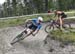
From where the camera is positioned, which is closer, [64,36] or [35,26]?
[64,36]

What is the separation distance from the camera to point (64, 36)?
16.8 metres

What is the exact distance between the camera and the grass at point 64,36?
51.9 feet

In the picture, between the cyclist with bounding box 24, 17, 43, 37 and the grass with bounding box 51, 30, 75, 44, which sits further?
the cyclist with bounding box 24, 17, 43, 37

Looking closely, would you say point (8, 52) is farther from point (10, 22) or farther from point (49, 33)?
point (10, 22)

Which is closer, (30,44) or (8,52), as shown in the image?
(8,52)

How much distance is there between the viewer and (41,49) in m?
14.4

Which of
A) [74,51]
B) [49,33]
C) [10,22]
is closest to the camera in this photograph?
[74,51]

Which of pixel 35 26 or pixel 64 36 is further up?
pixel 35 26

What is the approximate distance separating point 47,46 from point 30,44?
1.09m

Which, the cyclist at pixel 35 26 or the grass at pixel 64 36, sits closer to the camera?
the grass at pixel 64 36

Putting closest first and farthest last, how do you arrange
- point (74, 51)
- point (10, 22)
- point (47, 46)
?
1. point (74, 51)
2. point (47, 46)
3. point (10, 22)

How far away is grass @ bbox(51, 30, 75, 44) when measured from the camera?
623 inches

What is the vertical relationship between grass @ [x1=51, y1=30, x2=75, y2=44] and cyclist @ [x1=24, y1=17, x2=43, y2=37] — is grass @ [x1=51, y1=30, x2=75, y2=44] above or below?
below

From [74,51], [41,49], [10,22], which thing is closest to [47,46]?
[41,49]
